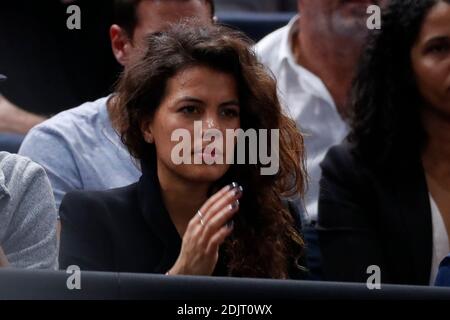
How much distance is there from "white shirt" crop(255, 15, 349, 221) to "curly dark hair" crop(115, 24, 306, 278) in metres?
0.31

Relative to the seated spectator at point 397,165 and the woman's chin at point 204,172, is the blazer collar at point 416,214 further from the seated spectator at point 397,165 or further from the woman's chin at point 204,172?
the woman's chin at point 204,172

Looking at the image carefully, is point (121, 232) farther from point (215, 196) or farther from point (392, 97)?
point (392, 97)

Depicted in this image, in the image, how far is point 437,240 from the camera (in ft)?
7.04

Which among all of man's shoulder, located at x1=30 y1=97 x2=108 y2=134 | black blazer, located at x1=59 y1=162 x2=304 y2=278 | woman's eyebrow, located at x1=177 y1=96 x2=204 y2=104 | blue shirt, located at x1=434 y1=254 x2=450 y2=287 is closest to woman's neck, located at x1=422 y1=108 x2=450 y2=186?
blue shirt, located at x1=434 y1=254 x2=450 y2=287

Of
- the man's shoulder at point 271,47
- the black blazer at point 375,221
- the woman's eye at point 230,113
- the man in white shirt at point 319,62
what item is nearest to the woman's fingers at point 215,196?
the woman's eye at point 230,113

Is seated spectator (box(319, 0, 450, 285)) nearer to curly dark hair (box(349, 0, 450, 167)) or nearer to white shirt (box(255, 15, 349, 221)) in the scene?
curly dark hair (box(349, 0, 450, 167))

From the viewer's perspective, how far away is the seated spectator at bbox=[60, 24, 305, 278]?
1987 mm

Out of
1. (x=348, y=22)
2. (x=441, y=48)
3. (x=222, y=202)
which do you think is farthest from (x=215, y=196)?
(x=348, y=22)

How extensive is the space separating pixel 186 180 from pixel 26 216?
0.24 meters

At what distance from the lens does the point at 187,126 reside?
199 centimetres

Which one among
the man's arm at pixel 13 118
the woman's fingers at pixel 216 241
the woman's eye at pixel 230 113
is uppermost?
the woman's eye at pixel 230 113

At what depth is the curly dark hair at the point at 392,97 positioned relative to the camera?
7.25ft

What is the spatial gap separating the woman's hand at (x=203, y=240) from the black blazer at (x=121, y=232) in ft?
0.25
